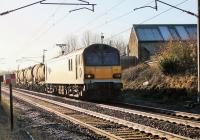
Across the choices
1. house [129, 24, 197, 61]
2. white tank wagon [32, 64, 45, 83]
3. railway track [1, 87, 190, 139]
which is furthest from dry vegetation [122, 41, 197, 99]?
house [129, 24, 197, 61]

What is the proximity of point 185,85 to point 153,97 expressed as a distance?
283 centimetres

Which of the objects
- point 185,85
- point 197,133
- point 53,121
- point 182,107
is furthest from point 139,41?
point 197,133

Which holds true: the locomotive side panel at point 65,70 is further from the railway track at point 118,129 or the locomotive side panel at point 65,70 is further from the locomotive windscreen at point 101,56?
the railway track at point 118,129

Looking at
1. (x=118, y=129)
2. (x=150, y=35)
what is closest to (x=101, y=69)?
(x=118, y=129)

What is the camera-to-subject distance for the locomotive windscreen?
29875 millimetres

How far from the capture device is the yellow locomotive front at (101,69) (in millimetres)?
29453

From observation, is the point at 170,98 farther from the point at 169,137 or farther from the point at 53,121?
the point at 169,137

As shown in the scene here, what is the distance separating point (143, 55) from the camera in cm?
6662

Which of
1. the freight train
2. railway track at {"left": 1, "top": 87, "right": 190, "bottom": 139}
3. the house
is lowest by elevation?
railway track at {"left": 1, "top": 87, "right": 190, "bottom": 139}

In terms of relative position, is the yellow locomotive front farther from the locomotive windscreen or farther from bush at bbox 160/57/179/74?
bush at bbox 160/57/179/74

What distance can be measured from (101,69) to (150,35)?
39.3 meters

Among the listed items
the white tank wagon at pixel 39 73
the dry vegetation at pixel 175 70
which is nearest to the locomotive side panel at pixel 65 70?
the dry vegetation at pixel 175 70

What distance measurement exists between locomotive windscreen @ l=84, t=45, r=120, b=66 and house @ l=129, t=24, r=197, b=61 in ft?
115

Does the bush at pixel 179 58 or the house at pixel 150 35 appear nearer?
the bush at pixel 179 58
